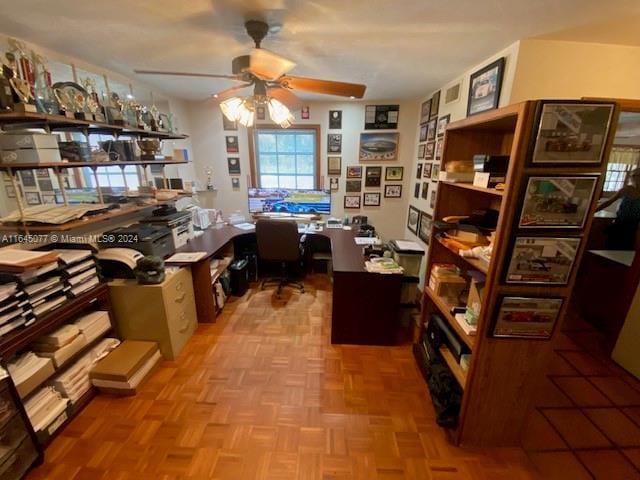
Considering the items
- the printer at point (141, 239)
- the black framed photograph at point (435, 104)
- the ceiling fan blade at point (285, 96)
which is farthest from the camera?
the black framed photograph at point (435, 104)

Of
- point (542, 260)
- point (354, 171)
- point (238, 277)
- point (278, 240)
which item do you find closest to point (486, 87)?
point (542, 260)

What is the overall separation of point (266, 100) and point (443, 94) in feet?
6.28

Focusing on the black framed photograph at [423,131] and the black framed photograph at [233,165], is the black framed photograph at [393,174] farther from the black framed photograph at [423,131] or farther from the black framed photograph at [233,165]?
the black framed photograph at [233,165]

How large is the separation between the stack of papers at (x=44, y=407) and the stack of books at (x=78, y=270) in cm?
56

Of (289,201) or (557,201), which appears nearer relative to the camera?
(557,201)

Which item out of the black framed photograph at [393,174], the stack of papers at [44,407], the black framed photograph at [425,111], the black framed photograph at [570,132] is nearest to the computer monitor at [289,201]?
the black framed photograph at [393,174]

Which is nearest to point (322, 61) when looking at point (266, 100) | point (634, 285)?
point (266, 100)

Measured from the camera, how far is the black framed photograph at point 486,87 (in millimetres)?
1792

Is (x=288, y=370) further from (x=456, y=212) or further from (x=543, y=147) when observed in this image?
(x=543, y=147)

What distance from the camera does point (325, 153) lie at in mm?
3680

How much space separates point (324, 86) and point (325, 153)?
2023mm

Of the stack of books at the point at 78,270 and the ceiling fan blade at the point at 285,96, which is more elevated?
the ceiling fan blade at the point at 285,96

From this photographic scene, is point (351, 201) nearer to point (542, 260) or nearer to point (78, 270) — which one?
point (542, 260)

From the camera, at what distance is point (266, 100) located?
67.5 inches
